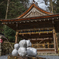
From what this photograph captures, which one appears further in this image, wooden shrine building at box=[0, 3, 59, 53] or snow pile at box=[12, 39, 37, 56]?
wooden shrine building at box=[0, 3, 59, 53]

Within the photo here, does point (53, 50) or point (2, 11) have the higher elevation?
point (2, 11)

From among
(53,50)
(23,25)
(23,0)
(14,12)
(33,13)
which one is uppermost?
(23,0)

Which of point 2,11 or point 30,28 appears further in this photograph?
point 2,11

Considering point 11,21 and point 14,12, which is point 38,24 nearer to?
point 11,21

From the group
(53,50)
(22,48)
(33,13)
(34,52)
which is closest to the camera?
(22,48)

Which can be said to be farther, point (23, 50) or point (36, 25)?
point (36, 25)

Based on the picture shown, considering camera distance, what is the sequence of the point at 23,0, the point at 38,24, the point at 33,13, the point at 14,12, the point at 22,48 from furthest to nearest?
the point at 23,0 < the point at 14,12 < the point at 33,13 < the point at 38,24 < the point at 22,48

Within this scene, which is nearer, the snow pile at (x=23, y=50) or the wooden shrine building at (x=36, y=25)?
the snow pile at (x=23, y=50)

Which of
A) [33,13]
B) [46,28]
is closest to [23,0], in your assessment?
[33,13]

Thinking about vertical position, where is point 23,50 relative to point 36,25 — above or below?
below

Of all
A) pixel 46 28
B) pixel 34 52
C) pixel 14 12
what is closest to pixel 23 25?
pixel 46 28

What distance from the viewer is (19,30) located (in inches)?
321

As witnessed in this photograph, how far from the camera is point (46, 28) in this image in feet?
25.1

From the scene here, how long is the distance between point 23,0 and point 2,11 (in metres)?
10.0
